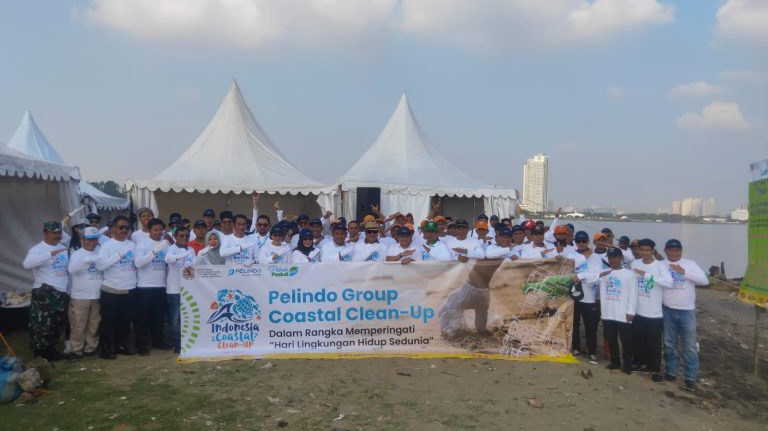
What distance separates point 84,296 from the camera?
210 inches

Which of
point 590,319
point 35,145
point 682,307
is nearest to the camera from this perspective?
point 682,307

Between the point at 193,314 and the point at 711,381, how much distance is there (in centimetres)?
597

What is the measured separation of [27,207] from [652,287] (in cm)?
937

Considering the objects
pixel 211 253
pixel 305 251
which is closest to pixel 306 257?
pixel 305 251

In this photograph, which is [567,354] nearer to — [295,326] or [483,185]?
[295,326]

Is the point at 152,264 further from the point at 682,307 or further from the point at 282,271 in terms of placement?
the point at 682,307

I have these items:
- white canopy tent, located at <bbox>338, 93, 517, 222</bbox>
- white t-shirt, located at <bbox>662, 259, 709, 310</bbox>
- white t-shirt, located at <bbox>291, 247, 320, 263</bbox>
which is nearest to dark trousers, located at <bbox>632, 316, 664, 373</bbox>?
white t-shirt, located at <bbox>662, 259, 709, 310</bbox>

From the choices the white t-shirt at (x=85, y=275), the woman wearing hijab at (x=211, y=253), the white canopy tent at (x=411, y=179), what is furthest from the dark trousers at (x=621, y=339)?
the white canopy tent at (x=411, y=179)

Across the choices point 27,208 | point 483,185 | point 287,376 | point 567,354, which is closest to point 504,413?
point 567,354

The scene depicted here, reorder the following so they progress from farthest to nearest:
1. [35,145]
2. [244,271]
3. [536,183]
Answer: [536,183]
[35,145]
[244,271]

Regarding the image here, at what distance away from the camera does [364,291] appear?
5465 mm

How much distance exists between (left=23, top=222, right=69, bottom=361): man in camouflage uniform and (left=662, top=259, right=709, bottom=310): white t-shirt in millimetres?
6753

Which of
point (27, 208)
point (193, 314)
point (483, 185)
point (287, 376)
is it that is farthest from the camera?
point (483, 185)

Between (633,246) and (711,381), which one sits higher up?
Result: (633,246)
